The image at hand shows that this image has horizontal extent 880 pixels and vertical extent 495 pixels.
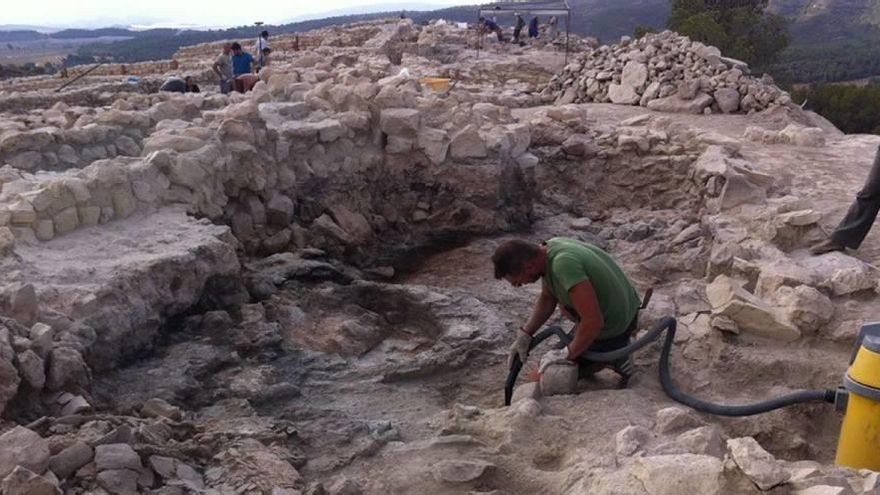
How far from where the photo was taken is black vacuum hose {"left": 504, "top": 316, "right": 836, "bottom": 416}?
3612 mm

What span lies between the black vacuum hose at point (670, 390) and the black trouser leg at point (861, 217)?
7.17ft

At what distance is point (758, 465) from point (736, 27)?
778 inches

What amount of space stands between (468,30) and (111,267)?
1933 centimetres

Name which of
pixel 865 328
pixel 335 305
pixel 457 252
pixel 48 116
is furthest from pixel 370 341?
pixel 48 116

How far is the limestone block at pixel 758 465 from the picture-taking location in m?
2.52

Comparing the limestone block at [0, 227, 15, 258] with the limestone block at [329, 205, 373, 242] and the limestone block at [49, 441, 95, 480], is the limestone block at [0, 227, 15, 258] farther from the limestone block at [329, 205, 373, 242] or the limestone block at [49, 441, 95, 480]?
the limestone block at [329, 205, 373, 242]

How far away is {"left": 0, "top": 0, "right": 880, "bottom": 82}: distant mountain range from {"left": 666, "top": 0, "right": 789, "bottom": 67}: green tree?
7396 mm

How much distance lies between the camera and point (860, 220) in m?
5.45

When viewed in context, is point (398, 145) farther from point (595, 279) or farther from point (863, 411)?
point (863, 411)

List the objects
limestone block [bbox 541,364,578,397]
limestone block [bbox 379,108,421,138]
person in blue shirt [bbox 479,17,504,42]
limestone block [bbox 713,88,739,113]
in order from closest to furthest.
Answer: limestone block [bbox 541,364,578,397] < limestone block [bbox 379,108,421,138] < limestone block [bbox 713,88,739,113] < person in blue shirt [bbox 479,17,504,42]

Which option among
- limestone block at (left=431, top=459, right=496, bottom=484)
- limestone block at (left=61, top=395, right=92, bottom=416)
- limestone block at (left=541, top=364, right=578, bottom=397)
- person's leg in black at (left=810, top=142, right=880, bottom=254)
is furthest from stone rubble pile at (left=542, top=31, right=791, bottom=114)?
limestone block at (left=61, top=395, right=92, bottom=416)

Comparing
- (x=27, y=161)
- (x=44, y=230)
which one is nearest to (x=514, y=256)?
(x=44, y=230)

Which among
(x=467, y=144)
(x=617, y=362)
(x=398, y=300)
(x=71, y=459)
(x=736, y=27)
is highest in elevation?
(x=736, y=27)

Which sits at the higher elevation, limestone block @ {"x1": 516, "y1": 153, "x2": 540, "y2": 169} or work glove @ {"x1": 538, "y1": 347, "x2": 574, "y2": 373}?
limestone block @ {"x1": 516, "y1": 153, "x2": 540, "y2": 169}
